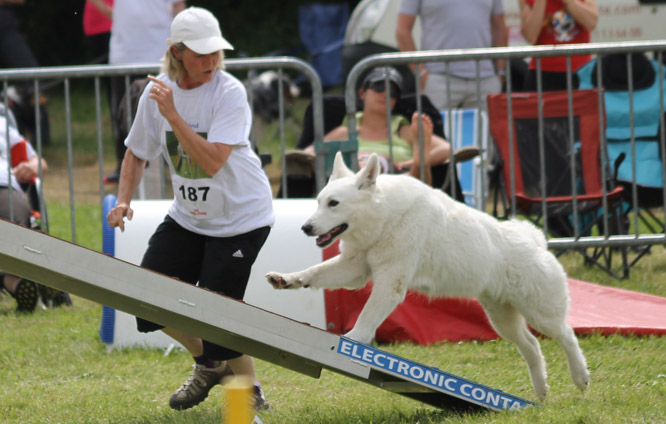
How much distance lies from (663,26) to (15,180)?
29.5 ft

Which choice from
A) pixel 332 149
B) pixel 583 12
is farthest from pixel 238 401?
pixel 583 12

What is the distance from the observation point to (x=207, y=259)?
458cm

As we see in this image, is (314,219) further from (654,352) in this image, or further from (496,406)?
(654,352)

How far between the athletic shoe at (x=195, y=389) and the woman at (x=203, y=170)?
0.15m

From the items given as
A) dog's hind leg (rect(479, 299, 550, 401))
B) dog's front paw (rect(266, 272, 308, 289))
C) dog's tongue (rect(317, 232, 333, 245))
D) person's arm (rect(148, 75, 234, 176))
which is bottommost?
dog's hind leg (rect(479, 299, 550, 401))

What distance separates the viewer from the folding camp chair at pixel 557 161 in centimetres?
763

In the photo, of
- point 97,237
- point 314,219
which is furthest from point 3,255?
point 97,237

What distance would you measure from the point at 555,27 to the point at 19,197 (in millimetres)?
4764

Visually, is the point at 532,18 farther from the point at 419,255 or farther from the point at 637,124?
the point at 419,255

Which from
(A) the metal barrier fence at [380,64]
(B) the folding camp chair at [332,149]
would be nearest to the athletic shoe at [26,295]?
(A) the metal barrier fence at [380,64]

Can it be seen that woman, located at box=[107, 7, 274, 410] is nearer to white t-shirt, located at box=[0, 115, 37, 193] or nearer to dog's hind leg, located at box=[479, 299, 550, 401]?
dog's hind leg, located at box=[479, 299, 550, 401]

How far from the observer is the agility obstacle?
3873 millimetres

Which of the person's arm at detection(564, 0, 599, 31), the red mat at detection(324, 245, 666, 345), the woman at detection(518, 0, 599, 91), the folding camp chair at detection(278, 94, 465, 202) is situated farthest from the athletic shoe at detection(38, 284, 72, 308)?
the person's arm at detection(564, 0, 599, 31)

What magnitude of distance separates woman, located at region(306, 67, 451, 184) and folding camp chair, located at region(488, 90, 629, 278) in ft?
1.84
